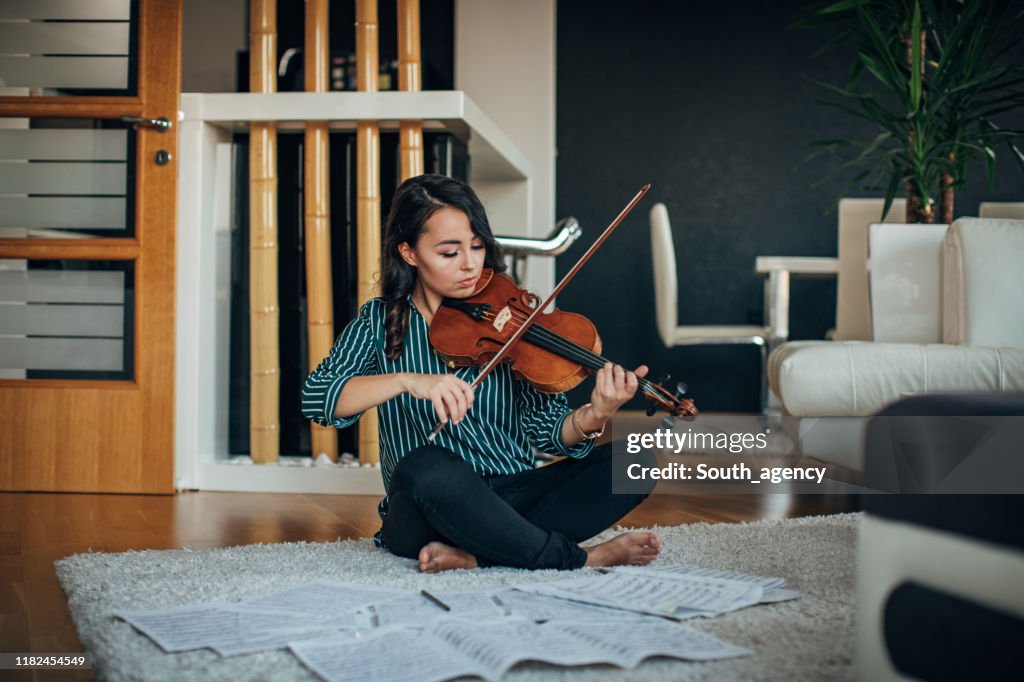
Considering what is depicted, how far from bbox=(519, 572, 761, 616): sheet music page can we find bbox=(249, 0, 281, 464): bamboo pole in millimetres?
1630

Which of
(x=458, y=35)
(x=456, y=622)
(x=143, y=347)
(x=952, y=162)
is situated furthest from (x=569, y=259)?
(x=456, y=622)

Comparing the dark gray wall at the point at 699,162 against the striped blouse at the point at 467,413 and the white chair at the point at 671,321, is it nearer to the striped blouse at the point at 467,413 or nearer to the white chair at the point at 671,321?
the white chair at the point at 671,321

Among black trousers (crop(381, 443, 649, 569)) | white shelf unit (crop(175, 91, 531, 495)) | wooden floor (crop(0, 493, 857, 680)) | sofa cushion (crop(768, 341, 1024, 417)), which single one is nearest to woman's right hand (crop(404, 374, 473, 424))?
black trousers (crop(381, 443, 649, 569))

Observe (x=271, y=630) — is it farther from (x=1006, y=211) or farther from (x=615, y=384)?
(x=1006, y=211)

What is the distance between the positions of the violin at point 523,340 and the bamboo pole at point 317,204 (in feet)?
→ 4.00

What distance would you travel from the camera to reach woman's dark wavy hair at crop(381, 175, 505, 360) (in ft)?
6.17

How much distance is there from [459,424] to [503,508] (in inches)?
8.3

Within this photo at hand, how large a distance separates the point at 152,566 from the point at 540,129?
3.81 meters

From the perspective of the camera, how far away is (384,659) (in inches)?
47.0

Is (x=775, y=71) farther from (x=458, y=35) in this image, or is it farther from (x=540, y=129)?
(x=458, y=35)

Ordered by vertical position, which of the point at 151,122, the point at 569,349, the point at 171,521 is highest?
the point at 151,122

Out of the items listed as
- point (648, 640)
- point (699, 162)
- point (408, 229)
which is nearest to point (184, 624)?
point (648, 640)

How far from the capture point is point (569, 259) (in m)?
5.62

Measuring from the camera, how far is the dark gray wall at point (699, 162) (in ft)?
18.0
